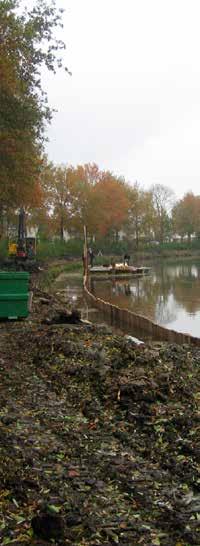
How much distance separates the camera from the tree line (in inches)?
920

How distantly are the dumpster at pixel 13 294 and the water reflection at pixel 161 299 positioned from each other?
7508mm

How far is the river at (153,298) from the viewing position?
2377 centimetres

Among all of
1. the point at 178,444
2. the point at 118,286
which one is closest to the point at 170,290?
the point at 118,286

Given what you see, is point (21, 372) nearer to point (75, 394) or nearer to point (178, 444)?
point (75, 394)

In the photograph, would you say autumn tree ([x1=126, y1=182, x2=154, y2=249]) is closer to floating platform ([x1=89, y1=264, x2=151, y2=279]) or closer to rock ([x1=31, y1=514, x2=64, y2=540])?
floating platform ([x1=89, y1=264, x2=151, y2=279])

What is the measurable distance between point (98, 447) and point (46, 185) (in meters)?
59.2

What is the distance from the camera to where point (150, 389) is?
852 centimetres

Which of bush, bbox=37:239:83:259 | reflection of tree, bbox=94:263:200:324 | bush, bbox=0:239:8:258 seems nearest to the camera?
reflection of tree, bbox=94:263:200:324

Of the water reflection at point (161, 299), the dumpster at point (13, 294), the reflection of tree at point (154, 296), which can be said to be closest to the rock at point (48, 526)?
the dumpster at point (13, 294)

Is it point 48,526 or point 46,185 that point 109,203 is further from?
point 48,526

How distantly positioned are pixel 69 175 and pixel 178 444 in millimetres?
63593

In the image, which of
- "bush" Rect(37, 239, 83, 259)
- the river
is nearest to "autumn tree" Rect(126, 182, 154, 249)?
"bush" Rect(37, 239, 83, 259)

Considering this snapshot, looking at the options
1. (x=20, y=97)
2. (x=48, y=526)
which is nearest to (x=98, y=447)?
(x=48, y=526)

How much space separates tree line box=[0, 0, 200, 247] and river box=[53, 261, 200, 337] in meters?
6.32
